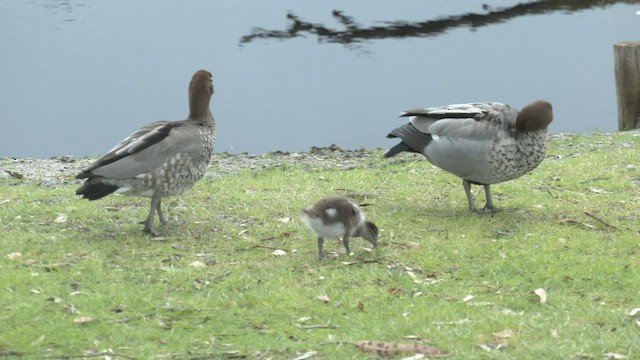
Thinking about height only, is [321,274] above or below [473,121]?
below

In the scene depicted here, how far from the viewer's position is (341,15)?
2197 cm

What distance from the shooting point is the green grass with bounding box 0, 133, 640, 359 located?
21.3 ft

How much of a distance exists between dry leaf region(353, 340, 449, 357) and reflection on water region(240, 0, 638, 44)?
14.7m

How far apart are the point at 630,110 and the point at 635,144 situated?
8.09 feet

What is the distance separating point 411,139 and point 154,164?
2.67 m

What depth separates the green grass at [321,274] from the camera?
6484 mm

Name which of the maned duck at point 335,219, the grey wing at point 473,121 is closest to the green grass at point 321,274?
the maned duck at point 335,219

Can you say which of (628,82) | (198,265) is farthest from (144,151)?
(628,82)

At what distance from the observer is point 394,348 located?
628 centimetres

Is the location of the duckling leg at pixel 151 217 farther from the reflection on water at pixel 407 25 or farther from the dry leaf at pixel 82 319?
the reflection on water at pixel 407 25

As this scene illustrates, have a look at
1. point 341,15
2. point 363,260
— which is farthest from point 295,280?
point 341,15

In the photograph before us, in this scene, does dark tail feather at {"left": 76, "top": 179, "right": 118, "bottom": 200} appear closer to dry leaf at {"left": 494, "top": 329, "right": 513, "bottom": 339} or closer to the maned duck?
the maned duck

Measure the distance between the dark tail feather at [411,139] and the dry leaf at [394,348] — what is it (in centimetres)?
392

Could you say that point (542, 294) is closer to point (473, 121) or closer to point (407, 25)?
point (473, 121)
